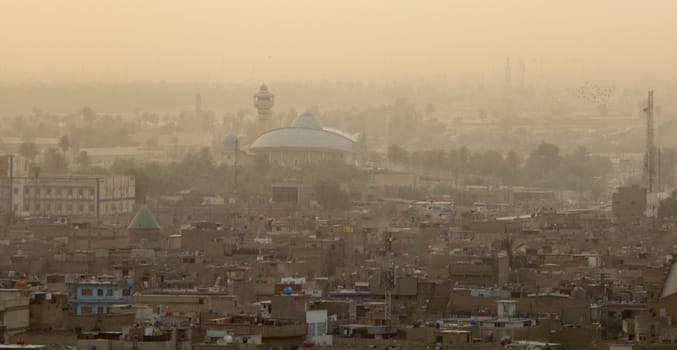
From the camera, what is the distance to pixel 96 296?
3700 centimetres

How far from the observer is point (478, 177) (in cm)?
13175

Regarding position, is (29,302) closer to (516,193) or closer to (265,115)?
(516,193)

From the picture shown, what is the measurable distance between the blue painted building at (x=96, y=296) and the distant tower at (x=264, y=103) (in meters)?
116

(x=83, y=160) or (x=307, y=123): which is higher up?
(x=307, y=123)

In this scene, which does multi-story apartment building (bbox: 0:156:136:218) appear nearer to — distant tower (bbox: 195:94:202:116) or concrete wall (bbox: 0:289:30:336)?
concrete wall (bbox: 0:289:30:336)

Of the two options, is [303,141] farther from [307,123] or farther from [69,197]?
[69,197]

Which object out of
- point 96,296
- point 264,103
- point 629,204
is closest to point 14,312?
point 96,296

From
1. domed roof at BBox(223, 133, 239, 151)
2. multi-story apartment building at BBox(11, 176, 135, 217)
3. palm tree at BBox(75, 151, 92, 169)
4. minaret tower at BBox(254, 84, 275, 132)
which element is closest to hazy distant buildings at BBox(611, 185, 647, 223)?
multi-story apartment building at BBox(11, 176, 135, 217)

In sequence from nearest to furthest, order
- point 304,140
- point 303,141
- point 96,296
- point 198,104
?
point 96,296 < point 303,141 < point 304,140 < point 198,104

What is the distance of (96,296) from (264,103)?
390ft

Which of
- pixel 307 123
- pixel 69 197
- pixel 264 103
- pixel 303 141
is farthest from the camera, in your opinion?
pixel 264 103

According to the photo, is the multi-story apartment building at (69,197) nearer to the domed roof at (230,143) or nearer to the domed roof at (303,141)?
the domed roof at (230,143)

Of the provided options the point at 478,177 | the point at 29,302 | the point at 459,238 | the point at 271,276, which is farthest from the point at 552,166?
the point at 29,302

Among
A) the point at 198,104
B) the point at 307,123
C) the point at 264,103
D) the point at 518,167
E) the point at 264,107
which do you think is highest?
the point at 198,104
